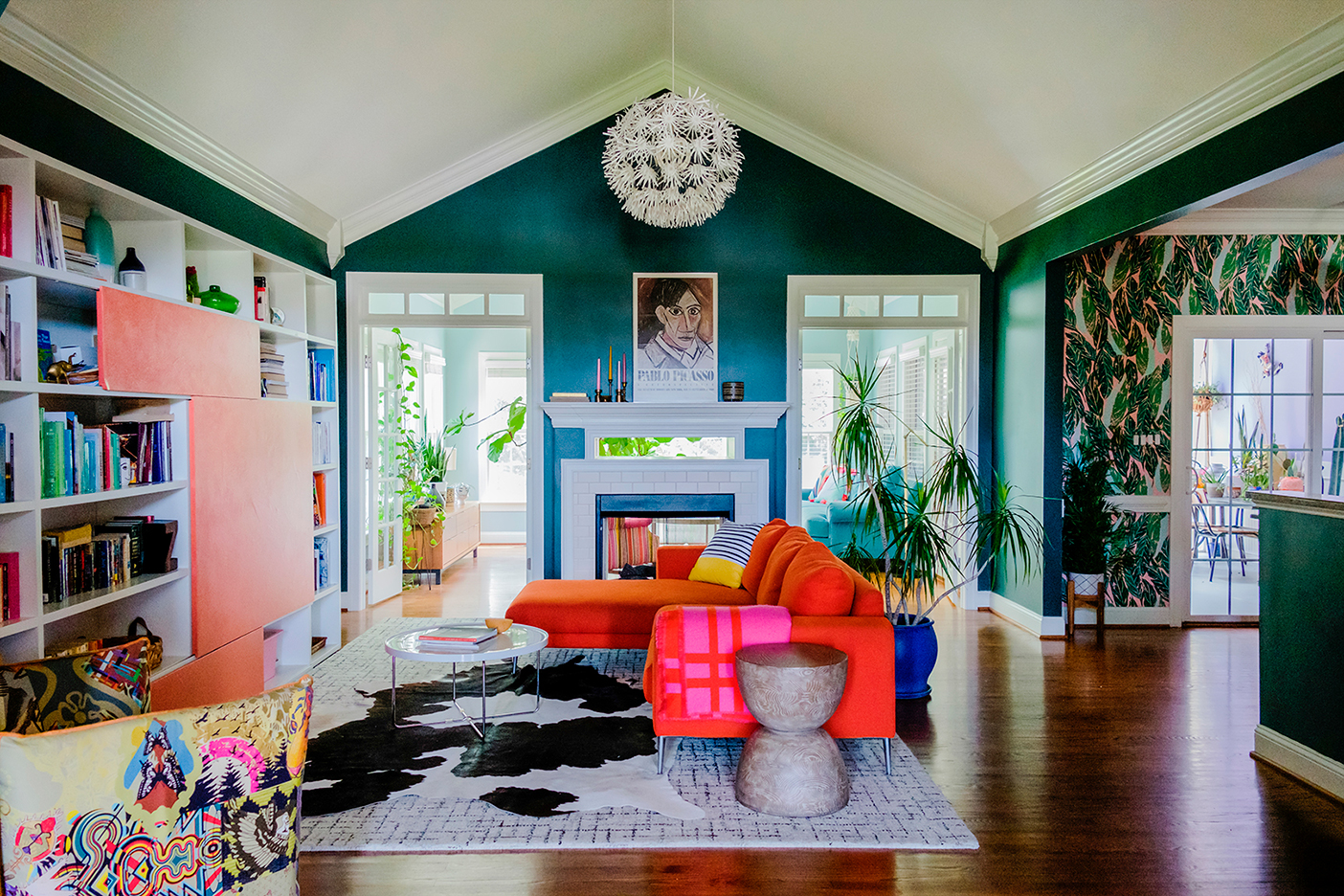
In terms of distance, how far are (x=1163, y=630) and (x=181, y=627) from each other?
5.74m

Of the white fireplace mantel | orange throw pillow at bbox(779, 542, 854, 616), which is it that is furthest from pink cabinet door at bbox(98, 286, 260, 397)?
orange throw pillow at bbox(779, 542, 854, 616)

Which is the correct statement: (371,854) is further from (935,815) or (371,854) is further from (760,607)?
(935,815)

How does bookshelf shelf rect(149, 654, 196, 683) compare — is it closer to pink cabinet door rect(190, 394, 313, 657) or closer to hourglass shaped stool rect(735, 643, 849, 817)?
pink cabinet door rect(190, 394, 313, 657)

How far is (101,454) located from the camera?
3068 mm

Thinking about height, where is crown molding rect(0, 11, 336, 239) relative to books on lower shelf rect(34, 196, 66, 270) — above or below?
above

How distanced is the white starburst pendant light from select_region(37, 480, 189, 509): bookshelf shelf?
7.67 feet

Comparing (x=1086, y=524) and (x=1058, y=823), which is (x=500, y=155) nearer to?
(x=1086, y=524)

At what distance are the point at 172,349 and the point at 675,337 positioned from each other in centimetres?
341

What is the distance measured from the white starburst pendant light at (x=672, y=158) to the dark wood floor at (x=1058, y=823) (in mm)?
2598

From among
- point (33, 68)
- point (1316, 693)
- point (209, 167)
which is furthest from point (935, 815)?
point (209, 167)

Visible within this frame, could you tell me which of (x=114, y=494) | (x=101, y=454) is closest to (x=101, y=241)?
(x=101, y=454)

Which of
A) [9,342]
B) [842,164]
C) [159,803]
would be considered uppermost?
[842,164]

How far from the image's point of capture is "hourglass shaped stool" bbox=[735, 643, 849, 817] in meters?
2.77

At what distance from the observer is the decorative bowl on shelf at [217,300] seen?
3818 millimetres
